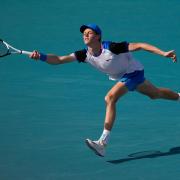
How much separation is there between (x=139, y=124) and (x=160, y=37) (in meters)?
4.66

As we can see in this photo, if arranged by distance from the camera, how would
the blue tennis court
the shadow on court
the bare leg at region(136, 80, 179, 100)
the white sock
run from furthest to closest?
1. the bare leg at region(136, 80, 179, 100)
2. the white sock
3. the shadow on court
4. the blue tennis court

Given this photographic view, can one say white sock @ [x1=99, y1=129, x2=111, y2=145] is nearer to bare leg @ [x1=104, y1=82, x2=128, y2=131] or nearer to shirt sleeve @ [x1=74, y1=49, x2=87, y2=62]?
bare leg @ [x1=104, y1=82, x2=128, y2=131]

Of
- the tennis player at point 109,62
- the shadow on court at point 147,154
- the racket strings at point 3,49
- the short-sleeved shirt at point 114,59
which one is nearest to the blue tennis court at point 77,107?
the shadow on court at point 147,154

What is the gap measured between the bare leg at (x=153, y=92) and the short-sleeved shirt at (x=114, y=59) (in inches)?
10.9

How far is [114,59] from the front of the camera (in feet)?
28.8

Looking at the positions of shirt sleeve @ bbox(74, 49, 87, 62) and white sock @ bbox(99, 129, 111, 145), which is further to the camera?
shirt sleeve @ bbox(74, 49, 87, 62)

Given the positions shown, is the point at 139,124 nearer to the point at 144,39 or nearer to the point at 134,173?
the point at 134,173

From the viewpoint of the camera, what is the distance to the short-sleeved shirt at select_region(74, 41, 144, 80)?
28.6ft

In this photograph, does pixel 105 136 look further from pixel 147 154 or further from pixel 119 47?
pixel 119 47

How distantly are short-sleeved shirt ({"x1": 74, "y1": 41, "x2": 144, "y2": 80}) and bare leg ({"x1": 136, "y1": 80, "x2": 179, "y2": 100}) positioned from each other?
0.90 ft

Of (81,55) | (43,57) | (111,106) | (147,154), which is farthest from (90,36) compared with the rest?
(147,154)

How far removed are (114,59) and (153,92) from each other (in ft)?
2.72

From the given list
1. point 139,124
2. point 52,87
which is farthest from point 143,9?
point 139,124

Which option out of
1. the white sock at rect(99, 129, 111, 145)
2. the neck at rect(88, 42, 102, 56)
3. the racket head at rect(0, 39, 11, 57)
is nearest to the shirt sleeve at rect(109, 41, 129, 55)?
the neck at rect(88, 42, 102, 56)
